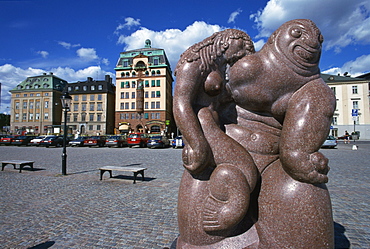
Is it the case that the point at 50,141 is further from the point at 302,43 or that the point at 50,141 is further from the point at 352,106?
the point at 352,106

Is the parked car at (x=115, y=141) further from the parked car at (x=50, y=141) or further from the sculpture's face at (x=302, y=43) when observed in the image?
the sculpture's face at (x=302, y=43)

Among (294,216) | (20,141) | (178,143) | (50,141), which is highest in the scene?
(294,216)

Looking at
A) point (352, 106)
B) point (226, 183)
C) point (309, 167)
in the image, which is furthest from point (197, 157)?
point (352, 106)

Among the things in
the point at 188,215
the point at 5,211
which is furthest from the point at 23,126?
the point at 188,215

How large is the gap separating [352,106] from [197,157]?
5093 cm

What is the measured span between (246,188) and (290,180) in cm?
41

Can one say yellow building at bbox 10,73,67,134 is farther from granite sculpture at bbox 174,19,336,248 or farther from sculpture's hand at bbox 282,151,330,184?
sculpture's hand at bbox 282,151,330,184

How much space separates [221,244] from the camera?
2250 mm

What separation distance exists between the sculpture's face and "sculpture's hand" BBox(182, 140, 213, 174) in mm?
1178

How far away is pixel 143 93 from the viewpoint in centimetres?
5088

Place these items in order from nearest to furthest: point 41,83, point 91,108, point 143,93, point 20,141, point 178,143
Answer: point 178,143 < point 20,141 < point 143,93 < point 91,108 < point 41,83

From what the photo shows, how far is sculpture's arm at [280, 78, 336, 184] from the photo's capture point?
2.05 metres

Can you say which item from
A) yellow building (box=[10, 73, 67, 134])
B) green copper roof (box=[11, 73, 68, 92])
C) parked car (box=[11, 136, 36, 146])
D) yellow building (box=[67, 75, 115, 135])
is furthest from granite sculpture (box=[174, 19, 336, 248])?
green copper roof (box=[11, 73, 68, 92])

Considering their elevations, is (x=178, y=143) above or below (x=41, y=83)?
below
